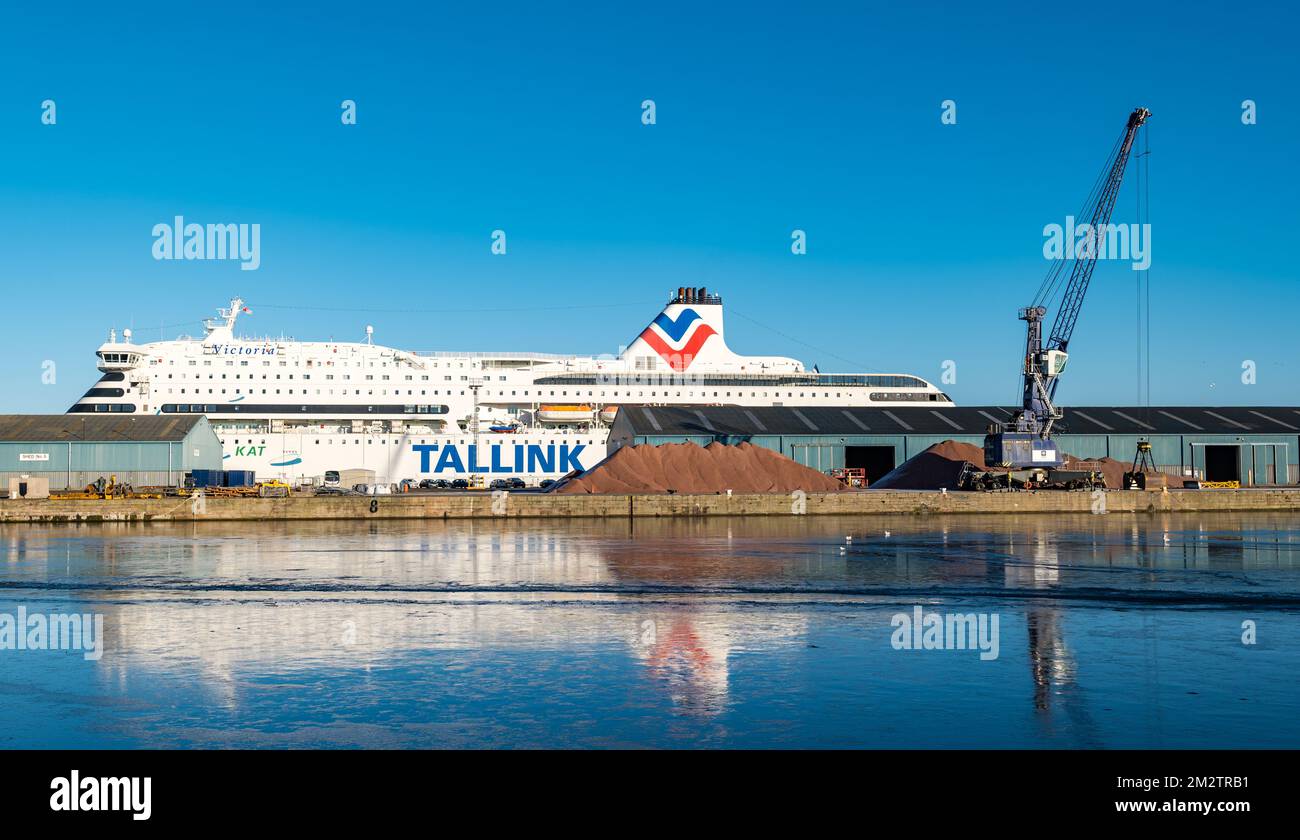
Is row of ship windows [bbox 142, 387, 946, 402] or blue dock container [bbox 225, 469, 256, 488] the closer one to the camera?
blue dock container [bbox 225, 469, 256, 488]

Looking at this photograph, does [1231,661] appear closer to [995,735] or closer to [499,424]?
[995,735]

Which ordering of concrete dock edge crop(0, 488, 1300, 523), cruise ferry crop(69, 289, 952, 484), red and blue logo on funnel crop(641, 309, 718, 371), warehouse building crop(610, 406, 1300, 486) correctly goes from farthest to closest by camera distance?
red and blue logo on funnel crop(641, 309, 718, 371) < cruise ferry crop(69, 289, 952, 484) < warehouse building crop(610, 406, 1300, 486) < concrete dock edge crop(0, 488, 1300, 523)

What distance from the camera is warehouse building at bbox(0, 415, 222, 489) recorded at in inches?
2079

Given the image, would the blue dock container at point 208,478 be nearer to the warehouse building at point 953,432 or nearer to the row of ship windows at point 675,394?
the row of ship windows at point 675,394

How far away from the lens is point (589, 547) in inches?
1103

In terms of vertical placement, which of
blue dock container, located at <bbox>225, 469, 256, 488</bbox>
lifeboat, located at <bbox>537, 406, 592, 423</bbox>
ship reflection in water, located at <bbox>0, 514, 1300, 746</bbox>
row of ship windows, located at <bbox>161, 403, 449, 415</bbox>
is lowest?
ship reflection in water, located at <bbox>0, 514, 1300, 746</bbox>

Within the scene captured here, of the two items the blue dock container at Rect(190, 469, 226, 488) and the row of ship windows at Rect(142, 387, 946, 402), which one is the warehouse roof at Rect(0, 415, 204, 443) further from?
the row of ship windows at Rect(142, 387, 946, 402)

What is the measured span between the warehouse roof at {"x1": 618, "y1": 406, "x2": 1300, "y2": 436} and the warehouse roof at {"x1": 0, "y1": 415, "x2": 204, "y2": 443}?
951 inches

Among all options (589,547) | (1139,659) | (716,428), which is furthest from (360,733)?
(716,428)

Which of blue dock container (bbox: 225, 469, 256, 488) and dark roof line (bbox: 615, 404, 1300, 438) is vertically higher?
dark roof line (bbox: 615, 404, 1300, 438)

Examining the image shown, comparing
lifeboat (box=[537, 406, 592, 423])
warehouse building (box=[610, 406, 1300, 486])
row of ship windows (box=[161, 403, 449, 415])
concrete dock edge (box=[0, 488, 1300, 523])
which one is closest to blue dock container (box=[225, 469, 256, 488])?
row of ship windows (box=[161, 403, 449, 415])

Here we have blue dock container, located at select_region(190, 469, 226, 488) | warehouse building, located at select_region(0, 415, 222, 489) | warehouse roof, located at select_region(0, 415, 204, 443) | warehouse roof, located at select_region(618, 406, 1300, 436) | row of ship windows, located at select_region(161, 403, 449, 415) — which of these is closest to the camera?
warehouse building, located at select_region(0, 415, 222, 489)

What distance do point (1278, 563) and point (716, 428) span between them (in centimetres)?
3448

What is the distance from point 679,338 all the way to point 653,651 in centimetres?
6834
